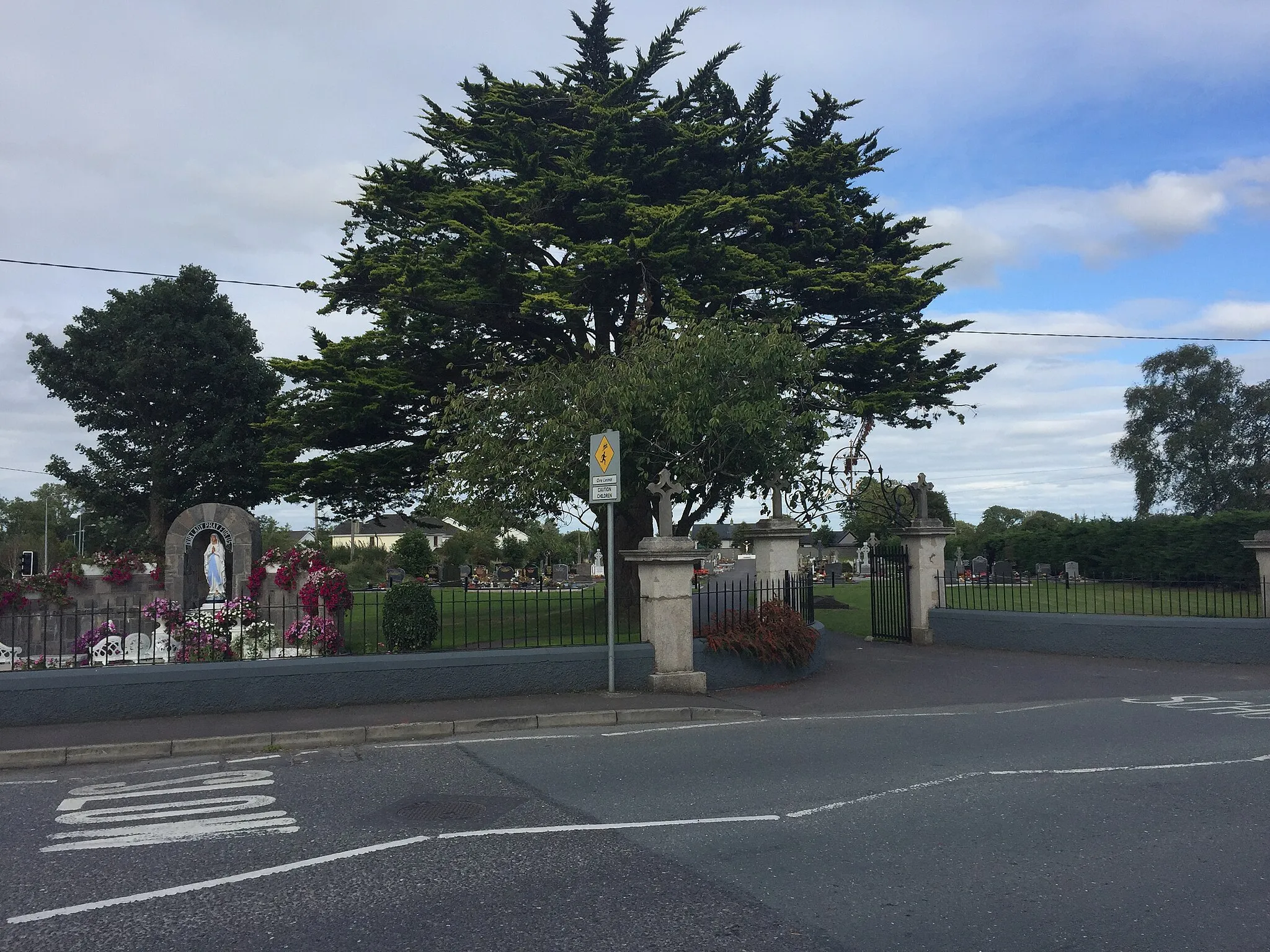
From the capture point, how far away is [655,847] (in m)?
6.07

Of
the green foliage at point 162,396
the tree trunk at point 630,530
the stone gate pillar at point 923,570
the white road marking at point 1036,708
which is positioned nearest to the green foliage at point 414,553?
the green foliage at point 162,396

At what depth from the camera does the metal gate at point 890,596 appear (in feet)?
65.2

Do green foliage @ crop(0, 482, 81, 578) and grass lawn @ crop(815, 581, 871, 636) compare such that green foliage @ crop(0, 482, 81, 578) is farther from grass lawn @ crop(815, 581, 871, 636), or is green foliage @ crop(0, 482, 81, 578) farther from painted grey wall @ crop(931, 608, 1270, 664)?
painted grey wall @ crop(931, 608, 1270, 664)

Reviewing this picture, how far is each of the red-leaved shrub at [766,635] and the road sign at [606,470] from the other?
262 centimetres

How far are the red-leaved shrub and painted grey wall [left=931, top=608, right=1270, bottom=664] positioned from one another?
16.7ft

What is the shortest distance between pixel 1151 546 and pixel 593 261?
23.1 metres

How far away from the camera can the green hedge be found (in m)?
28.3

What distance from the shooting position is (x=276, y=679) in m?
11.1

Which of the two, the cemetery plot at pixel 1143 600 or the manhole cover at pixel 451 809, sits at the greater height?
the cemetery plot at pixel 1143 600

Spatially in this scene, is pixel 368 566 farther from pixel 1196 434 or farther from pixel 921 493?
pixel 1196 434

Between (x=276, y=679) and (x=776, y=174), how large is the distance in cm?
1596

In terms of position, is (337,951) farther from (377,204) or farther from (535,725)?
(377,204)

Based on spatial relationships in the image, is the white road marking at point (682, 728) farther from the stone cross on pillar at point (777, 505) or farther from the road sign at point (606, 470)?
the stone cross on pillar at point (777, 505)

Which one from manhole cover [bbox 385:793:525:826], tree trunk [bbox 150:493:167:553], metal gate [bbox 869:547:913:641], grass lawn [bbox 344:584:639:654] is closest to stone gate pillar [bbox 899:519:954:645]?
metal gate [bbox 869:547:913:641]
